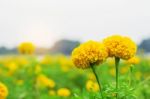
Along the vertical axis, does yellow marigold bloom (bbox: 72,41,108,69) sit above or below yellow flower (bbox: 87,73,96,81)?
below

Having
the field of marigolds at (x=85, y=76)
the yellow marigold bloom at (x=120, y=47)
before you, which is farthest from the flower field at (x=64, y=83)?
the yellow marigold bloom at (x=120, y=47)

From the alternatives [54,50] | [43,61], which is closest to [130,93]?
[43,61]

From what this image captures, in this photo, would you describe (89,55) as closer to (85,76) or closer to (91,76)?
(91,76)

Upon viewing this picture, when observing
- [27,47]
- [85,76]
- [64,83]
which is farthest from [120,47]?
[85,76]

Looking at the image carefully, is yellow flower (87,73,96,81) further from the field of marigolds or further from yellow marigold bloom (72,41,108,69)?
yellow marigold bloom (72,41,108,69)

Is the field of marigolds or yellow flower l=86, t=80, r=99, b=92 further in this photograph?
yellow flower l=86, t=80, r=99, b=92

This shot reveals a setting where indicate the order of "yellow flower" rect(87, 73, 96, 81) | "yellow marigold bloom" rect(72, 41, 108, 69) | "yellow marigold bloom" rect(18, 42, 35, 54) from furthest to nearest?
1. "yellow flower" rect(87, 73, 96, 81)
2. "yellow marigold bloom" rect(18, 42, 35, 54)
3. "yellow marigold bloom" rect(72, 41, 108, 69)

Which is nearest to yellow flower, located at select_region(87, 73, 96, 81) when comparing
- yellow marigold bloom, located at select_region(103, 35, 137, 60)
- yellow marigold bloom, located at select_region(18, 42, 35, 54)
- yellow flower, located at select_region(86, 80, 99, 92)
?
yellow marigold bloom, located at select_region(18, 42, 35, 54)
